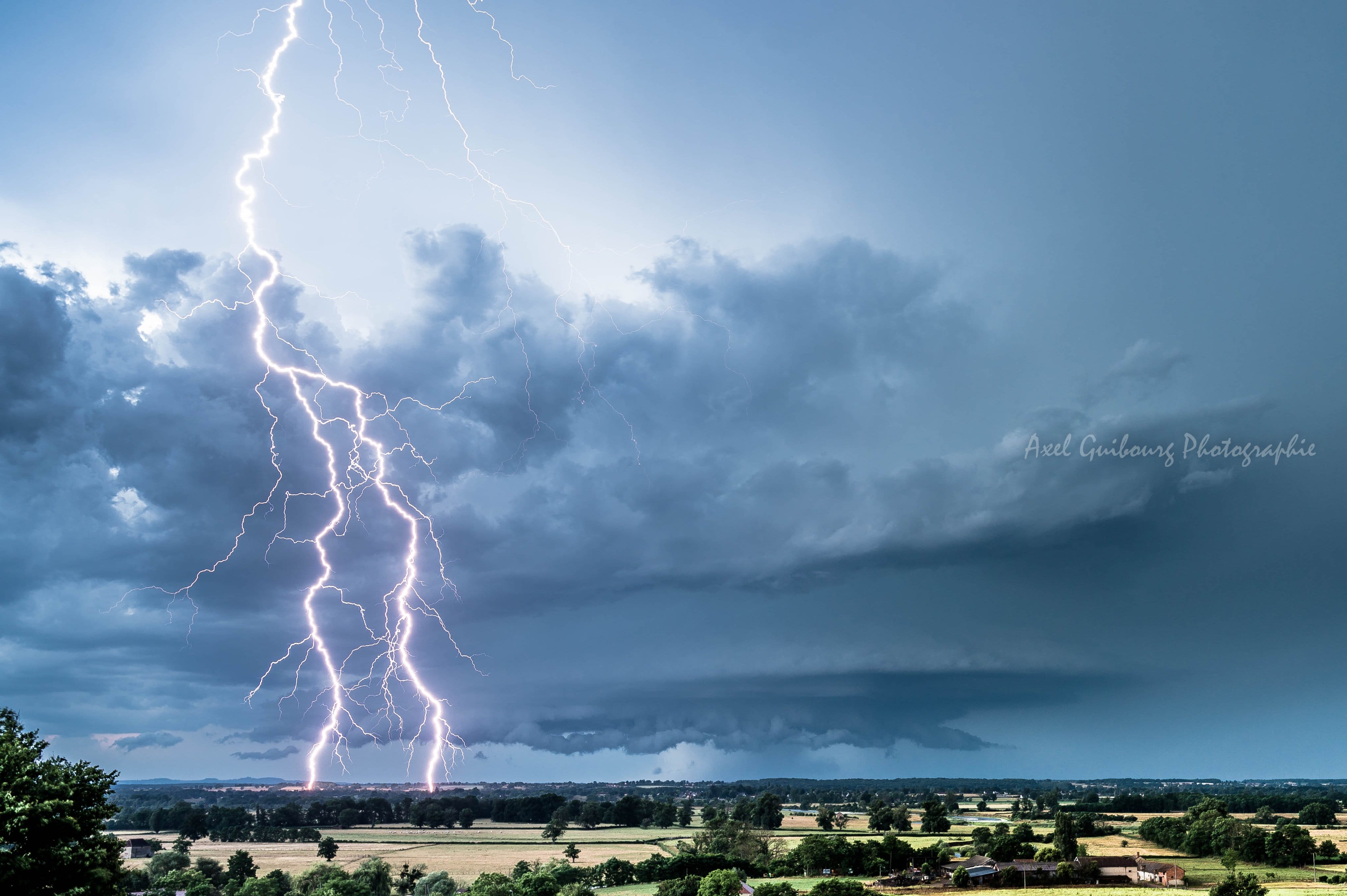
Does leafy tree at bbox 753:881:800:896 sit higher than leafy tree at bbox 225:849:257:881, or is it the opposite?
leafy tree at bbox 753:881:800:896

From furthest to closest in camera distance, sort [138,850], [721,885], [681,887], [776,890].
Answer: [138,850] → [681,887] → [776,890] → [721,885]

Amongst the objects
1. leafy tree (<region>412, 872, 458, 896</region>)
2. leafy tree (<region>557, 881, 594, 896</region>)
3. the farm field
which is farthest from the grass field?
leafy tree (<region>557, 881, 594, 896</region>)

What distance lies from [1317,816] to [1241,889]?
Answer: 2997 inches

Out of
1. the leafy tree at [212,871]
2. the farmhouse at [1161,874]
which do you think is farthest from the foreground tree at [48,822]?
the farmhouse at [1161,874]

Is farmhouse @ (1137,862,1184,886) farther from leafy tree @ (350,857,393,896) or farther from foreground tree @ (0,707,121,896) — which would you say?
foreground tree @ (0,707,121,896)

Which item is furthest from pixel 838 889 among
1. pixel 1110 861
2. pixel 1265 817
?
pixel 1265 817

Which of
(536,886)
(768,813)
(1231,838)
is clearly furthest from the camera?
(768,813)

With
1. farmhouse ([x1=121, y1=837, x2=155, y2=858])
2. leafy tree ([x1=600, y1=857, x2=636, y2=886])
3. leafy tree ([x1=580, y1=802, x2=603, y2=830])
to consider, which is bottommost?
leafy tree ([x1=580, y1=802, x2=603, y2=830])

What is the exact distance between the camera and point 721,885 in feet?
187

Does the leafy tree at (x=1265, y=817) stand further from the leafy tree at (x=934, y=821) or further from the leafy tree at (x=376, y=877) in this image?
the leafy tree at (x=376, y=877)

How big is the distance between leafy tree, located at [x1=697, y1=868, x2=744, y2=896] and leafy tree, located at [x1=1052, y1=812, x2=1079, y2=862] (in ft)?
132

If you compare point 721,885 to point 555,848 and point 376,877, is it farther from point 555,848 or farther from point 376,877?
point 555,848

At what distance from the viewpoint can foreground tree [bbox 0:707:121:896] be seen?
70.6ft

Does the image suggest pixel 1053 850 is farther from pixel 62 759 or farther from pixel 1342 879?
pixel 62 759
